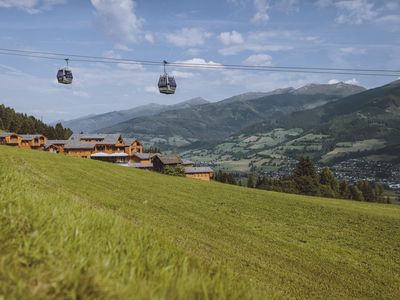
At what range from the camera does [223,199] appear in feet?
135

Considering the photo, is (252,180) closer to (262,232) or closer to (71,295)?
(262,232)

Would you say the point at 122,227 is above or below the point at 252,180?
above

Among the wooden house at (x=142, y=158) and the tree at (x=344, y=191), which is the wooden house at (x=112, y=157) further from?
the tree at (x=344, y=191)

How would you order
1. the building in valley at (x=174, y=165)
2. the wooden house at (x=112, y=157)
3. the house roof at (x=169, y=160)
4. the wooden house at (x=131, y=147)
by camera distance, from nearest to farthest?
the wooden house at (x=112, y=157), the house roof at (x=169, y=160), the building in valley at (x=174, y=165), the wooden house at (x=131, y=147)

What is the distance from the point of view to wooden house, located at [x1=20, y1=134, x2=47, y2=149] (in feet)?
464

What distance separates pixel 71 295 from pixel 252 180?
16220 cm

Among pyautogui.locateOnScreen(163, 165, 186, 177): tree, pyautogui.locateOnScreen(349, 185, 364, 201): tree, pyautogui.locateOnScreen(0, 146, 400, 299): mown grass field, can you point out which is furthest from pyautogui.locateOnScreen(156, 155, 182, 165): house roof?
pyautogui.locateOnScreen(0, 146, 400, 299): mown grass field

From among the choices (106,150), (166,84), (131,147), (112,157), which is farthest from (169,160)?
(166,84)

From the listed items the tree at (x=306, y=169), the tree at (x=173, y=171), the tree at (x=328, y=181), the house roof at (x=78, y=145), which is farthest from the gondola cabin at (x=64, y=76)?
the tree at (x=328, y=181)

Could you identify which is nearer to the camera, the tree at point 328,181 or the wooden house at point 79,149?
the tree at point 328,181

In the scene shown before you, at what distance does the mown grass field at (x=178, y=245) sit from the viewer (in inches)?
140

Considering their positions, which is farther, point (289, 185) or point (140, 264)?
point (289, 185)

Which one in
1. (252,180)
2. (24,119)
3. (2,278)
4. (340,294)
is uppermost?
(24,119)

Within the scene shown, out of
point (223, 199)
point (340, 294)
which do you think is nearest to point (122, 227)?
point (340, 294)
